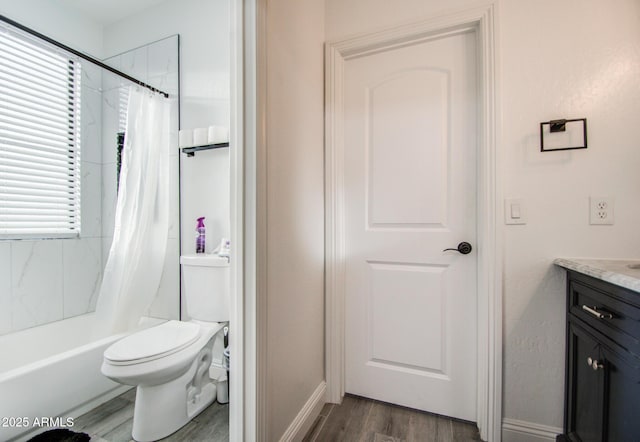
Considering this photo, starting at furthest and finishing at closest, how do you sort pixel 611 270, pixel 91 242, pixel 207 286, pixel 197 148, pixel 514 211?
1. pixel 91 242
2. pixel 197 148
3. pixel 207 286
4. pixel 514 211
5. pixel 611 270

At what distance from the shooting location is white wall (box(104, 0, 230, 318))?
6.13 feet

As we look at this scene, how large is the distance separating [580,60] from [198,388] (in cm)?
251

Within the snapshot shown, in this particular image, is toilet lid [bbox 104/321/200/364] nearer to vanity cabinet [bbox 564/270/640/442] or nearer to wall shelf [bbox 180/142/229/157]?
wall shelf [bbox 180/142/229/157]

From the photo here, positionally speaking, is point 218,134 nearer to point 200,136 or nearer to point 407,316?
point 200,136

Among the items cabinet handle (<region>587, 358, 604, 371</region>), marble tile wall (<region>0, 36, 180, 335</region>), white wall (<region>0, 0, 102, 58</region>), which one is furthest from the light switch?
white wall (<region>0, 0, 102, 58</region>)

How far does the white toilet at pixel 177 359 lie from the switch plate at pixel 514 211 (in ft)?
4.86

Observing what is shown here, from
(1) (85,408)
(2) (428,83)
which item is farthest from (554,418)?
(1) (85,408)

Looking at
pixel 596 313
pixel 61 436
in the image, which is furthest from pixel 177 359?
pixel 596 313

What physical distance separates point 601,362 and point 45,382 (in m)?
2.33

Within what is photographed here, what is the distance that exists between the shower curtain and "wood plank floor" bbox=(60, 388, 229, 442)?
45 centimetres

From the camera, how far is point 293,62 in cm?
127

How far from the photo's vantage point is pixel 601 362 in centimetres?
92

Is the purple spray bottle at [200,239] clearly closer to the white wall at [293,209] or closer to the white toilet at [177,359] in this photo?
the white toilet at [177,359]

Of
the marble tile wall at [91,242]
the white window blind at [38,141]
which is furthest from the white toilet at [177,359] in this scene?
the white window blind at [38,141]
